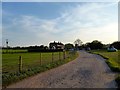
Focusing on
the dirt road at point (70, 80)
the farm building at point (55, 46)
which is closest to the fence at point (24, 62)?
the dirt road at point (70, 80)

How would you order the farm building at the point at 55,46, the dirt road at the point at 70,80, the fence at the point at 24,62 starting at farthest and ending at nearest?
1. the farm building at the point at 55,46
2. the fence at the point at 24,62
3. the dirt road at the point at 70,80

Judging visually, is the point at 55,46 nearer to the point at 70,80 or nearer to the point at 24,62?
the point at 24,62

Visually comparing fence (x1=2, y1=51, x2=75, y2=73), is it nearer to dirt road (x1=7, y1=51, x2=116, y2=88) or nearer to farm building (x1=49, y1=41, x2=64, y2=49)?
dirt road (x1=7, y1=51, x2=116, y2=88)

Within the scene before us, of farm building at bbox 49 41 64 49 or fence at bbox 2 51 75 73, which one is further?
farm building at bbox 49 41 64 49

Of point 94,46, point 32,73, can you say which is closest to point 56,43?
point 94,46

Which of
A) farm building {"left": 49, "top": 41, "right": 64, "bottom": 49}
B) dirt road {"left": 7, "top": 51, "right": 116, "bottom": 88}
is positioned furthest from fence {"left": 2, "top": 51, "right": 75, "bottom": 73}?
farm building {"left": 49, "top": 41, "right": 64, "bottom": 49}

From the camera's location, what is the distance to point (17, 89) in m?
9.98

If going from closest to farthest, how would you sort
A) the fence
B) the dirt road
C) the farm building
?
the dirt road, the fence, the farm building

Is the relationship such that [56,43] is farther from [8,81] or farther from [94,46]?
[8,81]

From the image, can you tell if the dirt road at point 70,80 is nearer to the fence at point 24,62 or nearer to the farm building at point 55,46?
the fence at point 24,62

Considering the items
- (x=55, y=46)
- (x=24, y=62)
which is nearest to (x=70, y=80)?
(x=24, y=62)

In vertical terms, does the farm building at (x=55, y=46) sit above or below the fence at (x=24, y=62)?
above

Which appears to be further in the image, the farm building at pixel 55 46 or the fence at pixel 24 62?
the farm building at pixel 55 46

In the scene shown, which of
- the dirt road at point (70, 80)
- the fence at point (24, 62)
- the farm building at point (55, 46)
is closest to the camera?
the dirt road at point (70, 80)
